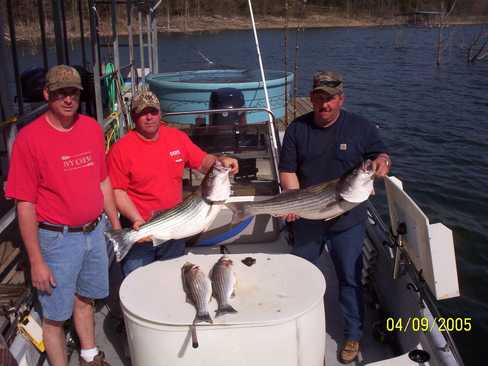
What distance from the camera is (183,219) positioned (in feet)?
10.2

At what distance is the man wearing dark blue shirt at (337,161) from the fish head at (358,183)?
28 centimetres

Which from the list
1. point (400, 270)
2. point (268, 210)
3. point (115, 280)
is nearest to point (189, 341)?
point (268, 210)

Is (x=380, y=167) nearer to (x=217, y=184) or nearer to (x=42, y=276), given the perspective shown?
(x=217, y=184)

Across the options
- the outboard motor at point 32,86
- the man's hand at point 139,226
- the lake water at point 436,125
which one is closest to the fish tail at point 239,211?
the man's hand at point 139,226

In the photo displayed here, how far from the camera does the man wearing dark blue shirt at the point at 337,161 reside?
344 cm

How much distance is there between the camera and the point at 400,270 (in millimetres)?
3670

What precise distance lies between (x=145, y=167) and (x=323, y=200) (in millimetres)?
1203

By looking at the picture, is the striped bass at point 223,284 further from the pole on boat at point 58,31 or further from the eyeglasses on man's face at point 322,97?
the pole on boat at point 58,31

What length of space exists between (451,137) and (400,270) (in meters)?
11.3

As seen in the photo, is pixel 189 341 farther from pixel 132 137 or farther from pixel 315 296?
pixel 132 137

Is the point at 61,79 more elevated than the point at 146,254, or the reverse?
the point at 61,79

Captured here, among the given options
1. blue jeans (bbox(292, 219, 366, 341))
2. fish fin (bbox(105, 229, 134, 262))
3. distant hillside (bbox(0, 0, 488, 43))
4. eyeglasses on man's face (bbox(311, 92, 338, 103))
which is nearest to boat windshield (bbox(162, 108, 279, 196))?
blue jeans (bbox(292, 219, 366, 341))
